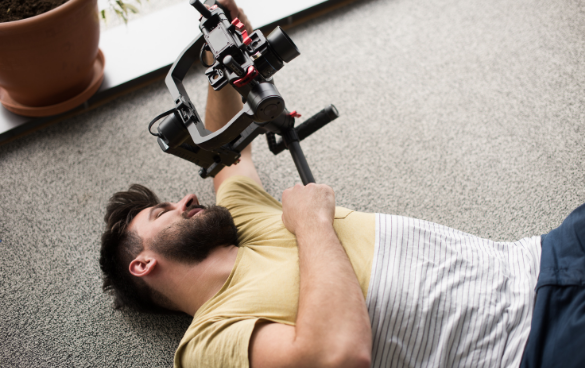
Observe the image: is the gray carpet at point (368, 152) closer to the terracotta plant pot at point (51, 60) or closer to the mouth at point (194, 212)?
the terracotta plant pot at point (51, 60)

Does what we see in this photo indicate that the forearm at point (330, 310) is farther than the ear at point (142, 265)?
No

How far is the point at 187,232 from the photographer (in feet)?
3.35

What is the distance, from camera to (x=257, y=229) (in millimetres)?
1080

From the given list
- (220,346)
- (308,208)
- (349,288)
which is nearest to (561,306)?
(349,288)

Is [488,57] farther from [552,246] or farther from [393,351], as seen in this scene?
[393,351]

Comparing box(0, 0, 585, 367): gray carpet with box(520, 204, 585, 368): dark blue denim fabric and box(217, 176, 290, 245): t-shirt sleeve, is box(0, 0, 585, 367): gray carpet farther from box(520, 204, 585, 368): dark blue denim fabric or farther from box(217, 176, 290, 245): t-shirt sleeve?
box(520, 204, 585, 368): dark blue denim fabric

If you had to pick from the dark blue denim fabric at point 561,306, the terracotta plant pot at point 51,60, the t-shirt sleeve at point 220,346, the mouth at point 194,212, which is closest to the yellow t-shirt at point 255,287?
the t-shirt sleeve at point 220,346

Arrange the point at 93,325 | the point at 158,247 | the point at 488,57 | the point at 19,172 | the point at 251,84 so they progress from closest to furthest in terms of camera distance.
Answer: the point at 251,84
the point at 158,247
the point at 93,325
the point at 19,172
the point at 488,57

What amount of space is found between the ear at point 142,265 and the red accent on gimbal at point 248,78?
19.8 inches

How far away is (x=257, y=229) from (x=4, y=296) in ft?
2.79

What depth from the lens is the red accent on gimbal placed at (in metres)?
0.74

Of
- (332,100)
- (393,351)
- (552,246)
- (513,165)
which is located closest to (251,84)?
(393,351)

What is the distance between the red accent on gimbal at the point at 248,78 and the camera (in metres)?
0.74

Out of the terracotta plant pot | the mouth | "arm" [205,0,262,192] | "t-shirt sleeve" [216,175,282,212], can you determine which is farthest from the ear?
the terracotta plant pot
